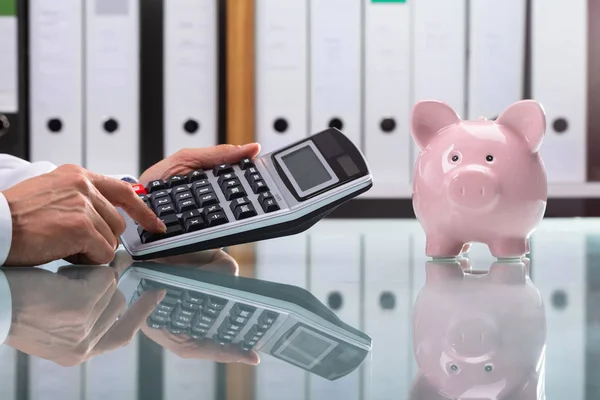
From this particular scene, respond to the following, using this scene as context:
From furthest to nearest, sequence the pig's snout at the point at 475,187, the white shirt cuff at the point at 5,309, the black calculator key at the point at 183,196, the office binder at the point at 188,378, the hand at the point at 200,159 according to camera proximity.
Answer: the hand at the point at 200,159 < the black calculator key at the point at 183,196 < the pig's snout at the point at 475,187 < the white shirt cuff at the point at 5,309 < the office binder at the point at 188,378

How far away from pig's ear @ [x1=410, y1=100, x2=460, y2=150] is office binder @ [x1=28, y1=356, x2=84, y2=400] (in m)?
0.41

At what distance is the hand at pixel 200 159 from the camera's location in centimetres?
86

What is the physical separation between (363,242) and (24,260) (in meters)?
0.37

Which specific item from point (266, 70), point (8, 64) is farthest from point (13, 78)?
point (266, 70)

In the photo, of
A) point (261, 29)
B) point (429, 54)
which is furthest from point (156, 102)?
point (429, 54)

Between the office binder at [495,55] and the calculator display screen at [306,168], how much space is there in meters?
0.79

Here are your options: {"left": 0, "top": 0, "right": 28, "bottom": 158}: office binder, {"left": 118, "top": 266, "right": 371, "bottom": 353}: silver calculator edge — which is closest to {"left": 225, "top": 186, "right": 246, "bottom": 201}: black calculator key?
{"left": 118, "top": 266, "right": 371, "bottom": 353}: silver calculator edge

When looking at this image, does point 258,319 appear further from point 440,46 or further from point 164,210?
point 440,46

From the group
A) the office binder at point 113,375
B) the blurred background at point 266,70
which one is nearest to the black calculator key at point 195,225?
the office binder at point 113,375

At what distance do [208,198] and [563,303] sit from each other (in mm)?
327

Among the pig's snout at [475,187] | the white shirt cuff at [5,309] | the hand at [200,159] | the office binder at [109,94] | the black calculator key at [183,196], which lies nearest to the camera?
the white shirt cuff at [5,309]

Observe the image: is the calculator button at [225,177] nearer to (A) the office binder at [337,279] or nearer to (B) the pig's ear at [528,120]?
(A) the office binder at [337,279]

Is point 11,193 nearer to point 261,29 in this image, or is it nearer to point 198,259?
point 198,259

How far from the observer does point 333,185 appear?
67cm
